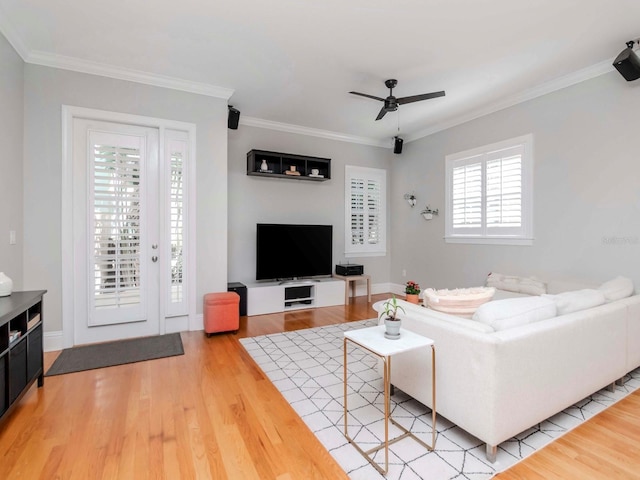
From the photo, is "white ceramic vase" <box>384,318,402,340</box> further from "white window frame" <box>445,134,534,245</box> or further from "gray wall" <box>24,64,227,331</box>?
"gray wall" <box>24,64,227,331</box>

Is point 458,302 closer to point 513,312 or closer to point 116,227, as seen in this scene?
point 513,312

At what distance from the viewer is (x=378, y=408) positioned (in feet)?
7.46

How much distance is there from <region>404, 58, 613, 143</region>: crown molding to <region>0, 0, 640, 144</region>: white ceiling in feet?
0.06

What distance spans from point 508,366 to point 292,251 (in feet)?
12.5

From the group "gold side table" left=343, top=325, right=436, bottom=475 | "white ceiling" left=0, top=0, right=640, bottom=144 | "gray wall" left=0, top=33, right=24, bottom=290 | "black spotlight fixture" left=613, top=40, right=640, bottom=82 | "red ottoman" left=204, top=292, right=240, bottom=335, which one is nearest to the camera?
"gold side table" left=343, top=325, right=436, bottom=475

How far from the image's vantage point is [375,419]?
7.02 ft

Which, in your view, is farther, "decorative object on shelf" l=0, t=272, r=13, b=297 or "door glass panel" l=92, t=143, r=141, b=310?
"door glass panel" l=92, t=143, r=141, b=310

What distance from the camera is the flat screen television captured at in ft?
16.2

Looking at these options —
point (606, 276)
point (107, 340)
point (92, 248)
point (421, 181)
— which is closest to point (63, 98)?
point (92, 248)

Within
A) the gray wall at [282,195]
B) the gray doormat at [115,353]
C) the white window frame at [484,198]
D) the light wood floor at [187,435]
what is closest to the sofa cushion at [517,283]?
the white window frame at [484,198]

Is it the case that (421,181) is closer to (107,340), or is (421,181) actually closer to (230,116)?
(230,116)

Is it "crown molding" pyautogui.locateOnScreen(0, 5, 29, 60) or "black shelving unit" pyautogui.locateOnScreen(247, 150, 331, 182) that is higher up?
"crown molding" pyautogui.locateOnScreen(0, 5, 29, 60)

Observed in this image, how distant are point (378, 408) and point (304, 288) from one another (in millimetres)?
3058

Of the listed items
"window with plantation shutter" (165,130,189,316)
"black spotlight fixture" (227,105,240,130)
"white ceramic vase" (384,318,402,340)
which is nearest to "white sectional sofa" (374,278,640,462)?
"white ceramic vase" (384,318,402,340)
